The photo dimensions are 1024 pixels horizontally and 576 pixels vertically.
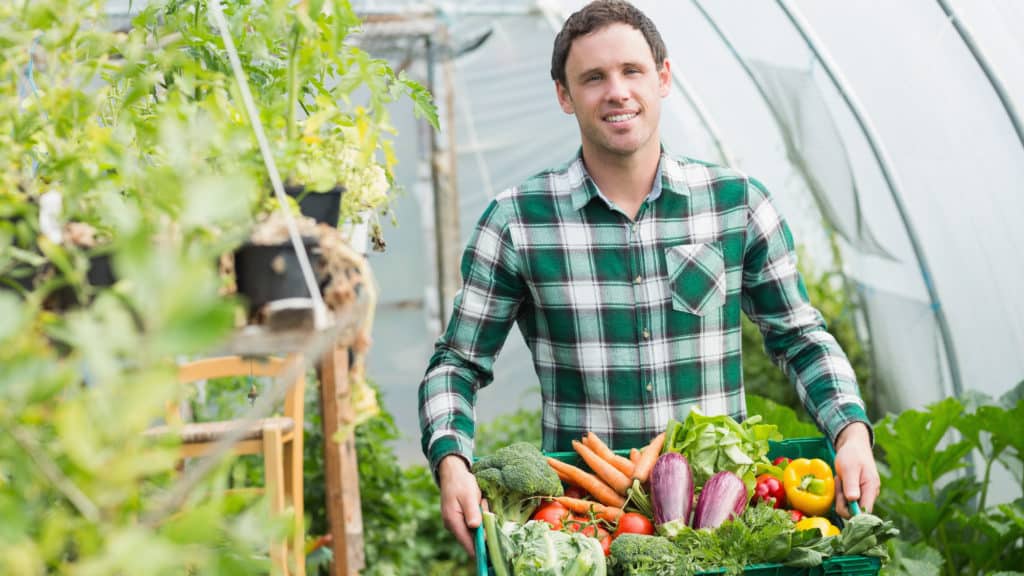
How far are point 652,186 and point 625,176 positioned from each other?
8 centimetres

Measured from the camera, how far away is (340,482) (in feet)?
12.3

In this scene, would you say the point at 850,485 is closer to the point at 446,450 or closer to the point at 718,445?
the point at 718,445

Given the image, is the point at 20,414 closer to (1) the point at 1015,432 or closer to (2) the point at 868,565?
(2) the point at 868,565

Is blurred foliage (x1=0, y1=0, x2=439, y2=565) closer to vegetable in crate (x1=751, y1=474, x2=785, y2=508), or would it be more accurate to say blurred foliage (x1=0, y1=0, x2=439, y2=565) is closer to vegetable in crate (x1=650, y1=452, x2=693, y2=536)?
vegetable in crate (x1=650, y1=452, x2=693, y2=536)

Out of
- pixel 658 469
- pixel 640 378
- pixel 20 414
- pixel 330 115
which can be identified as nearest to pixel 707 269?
pixel 640 378

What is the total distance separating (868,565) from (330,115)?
4.03 ft

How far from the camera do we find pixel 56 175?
4.58 feet

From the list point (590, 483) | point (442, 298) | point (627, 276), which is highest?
point (627, 276)

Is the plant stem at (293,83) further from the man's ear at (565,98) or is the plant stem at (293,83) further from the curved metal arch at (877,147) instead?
the curved metal arch at (877,147)

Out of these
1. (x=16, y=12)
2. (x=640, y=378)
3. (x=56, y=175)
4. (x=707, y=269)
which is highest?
(x=16, y=12)

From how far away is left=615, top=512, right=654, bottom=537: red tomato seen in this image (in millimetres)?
2004

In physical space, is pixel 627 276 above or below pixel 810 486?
above

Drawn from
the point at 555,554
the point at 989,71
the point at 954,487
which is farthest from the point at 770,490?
the point at 954,487

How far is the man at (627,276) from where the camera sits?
264cm
